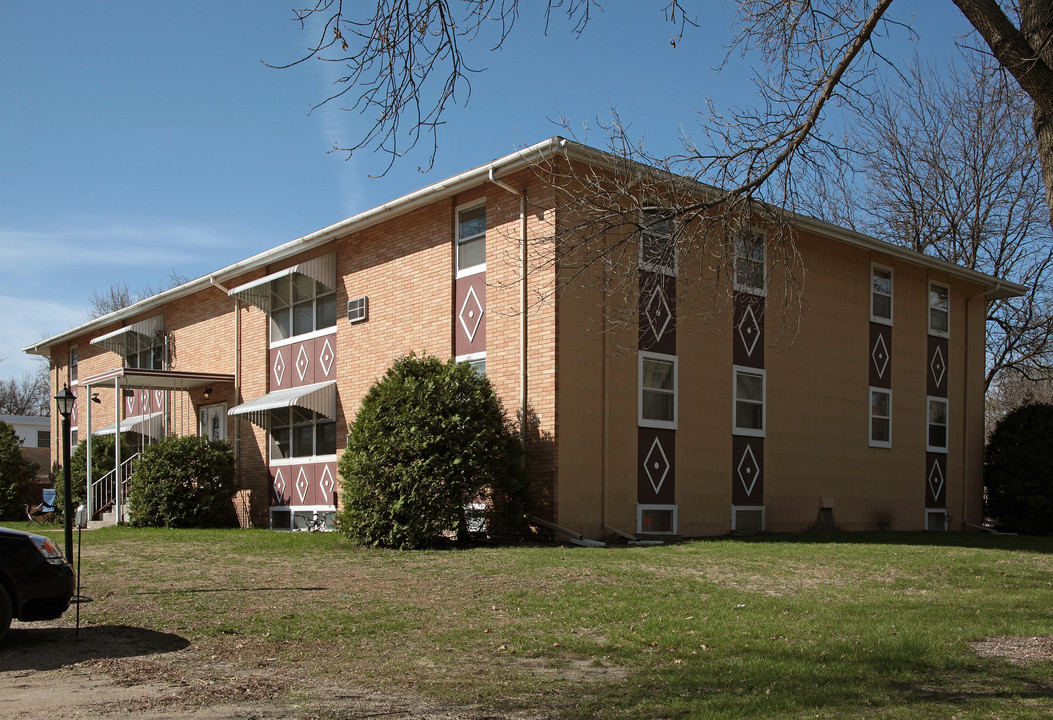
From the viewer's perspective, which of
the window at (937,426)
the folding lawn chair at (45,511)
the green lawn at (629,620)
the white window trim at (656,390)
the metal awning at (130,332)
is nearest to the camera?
the green lawn at (629,620)

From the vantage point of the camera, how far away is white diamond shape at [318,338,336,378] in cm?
1978

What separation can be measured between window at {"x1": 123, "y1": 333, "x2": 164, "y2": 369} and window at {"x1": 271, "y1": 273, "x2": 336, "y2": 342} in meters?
6.15

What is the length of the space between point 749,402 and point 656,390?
8.64ft

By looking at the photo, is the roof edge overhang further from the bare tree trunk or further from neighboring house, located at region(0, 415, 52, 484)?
neighboring house, located at region(0, 415, 52, 484)

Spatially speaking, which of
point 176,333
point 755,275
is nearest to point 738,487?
point 755,275

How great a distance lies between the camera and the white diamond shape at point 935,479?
2230cm

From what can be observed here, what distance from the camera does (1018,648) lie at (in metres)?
8.00

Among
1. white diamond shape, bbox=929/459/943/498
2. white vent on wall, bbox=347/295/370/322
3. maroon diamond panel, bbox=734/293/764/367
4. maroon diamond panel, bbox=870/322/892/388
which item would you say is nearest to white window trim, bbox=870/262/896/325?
maroon diamond panel, bbox=870/322/892/388

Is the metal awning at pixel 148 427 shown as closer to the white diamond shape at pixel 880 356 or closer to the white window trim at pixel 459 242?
the white window trim at pixel 459 242

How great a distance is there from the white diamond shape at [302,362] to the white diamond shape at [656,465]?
7.83 m

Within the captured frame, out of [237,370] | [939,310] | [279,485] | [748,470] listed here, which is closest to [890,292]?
[939,310]

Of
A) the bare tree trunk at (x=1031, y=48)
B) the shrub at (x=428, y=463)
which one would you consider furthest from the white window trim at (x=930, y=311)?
the bare tree trunk at (x=1031, y=48)

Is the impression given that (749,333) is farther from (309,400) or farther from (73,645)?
(73,645)

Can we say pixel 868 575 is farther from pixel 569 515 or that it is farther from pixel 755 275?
pixel 755 275
